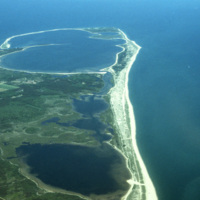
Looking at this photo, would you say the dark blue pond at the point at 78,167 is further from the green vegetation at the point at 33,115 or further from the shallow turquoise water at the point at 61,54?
the shallow turquoise water at the point at 61,54

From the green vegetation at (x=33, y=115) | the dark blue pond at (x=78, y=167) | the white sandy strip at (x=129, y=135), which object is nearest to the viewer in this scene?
the white sandy strip at (x=129, y=135)

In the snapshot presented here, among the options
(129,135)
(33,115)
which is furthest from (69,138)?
(33,115)

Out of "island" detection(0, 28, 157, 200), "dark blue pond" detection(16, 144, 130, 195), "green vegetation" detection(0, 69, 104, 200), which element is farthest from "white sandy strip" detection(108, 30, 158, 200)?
"green vegetation" detection(0, 69, 104, 200)

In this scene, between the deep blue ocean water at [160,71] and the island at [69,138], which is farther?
the deep blue ocean water at [160,71]

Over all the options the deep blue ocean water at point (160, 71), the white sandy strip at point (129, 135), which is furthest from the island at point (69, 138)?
the deep blue ocean water at point (160, 71)

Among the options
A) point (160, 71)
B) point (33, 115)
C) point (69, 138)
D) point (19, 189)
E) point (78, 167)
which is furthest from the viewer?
point (160, 71)

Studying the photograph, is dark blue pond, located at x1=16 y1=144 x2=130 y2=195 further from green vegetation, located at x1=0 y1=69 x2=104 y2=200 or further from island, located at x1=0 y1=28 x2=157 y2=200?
green vegetation, located at x1=0 y1=69 x2=104 y2=200

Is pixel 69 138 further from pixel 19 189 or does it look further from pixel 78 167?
pixel 19 189

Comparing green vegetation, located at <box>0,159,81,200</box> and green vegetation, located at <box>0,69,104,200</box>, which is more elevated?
green vegetation, located at <box>0,69,104,200</box>
